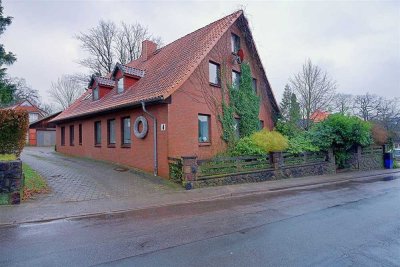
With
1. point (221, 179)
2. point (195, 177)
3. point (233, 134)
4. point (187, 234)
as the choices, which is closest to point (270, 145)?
point (233, 134)

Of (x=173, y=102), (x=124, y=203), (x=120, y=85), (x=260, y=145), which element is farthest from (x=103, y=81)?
(x=124, y=203)

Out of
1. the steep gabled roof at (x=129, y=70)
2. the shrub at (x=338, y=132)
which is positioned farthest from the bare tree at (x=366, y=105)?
the steep gabled roof at (x=129, y=70)

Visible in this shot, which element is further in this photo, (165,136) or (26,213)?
(165,136)

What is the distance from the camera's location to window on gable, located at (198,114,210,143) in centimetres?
1391

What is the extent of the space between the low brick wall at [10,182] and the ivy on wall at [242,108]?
30.8 feet

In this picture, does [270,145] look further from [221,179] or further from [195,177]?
[195,177]

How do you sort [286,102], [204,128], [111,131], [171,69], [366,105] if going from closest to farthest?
[204,128] → [171,69] → [111,131] → [286,102] → [366,105]

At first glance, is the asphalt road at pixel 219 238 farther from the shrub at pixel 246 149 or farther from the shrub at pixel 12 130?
the shrub at pixel 246 149

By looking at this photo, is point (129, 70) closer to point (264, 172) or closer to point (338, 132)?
point (264, 172)

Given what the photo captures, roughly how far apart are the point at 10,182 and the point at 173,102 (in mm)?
6734

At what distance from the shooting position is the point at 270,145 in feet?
44.4

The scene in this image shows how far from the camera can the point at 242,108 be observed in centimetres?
1591

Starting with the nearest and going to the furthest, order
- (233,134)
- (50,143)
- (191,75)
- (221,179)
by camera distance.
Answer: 1. (221,179)
2. (191,75)
3. (233,134)
4. (50,143)

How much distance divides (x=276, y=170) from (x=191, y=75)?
6.24 metres
